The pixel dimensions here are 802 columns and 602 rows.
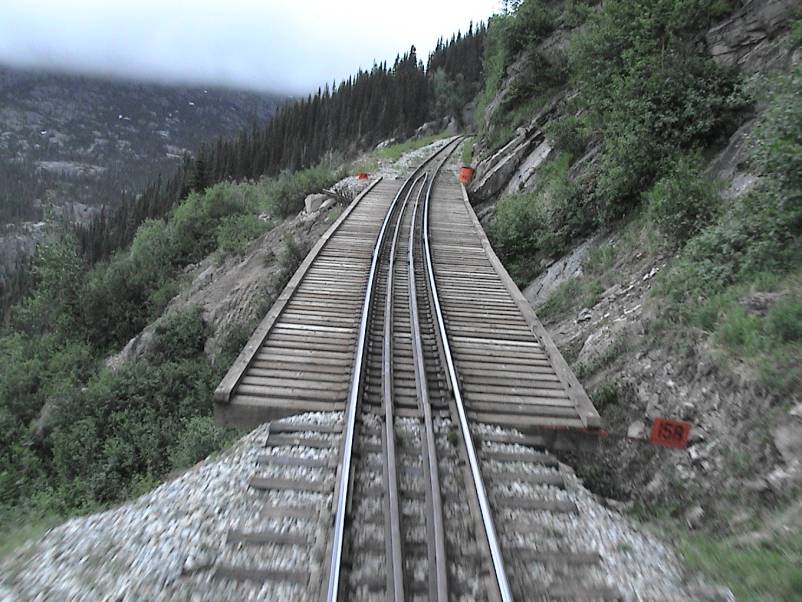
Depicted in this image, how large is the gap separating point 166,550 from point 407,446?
2308 mm

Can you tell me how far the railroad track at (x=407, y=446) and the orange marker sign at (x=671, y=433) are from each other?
65 centimetres

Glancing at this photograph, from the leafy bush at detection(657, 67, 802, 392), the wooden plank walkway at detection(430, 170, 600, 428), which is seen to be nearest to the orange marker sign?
the wooden plank walkway at detection(430, 170, 600, 428)

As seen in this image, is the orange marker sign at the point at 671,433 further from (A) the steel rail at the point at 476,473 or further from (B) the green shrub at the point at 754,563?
(A) the steel rail at the point at 476,473

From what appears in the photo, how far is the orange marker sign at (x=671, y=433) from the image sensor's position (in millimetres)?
5148

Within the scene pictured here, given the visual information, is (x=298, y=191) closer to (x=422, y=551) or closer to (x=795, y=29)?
(x=795, y=29)

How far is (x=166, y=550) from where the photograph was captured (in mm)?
3734

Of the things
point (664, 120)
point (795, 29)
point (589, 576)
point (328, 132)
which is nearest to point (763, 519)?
point (589, 576)

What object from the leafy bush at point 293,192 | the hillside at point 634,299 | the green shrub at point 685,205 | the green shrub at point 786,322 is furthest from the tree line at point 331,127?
the green shrub at point 786,322

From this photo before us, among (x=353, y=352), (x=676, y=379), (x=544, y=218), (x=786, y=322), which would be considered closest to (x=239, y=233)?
(x=544, y=218)

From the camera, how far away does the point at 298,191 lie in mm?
24734

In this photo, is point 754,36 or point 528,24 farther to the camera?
point 528,24

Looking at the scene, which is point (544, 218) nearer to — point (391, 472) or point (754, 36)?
point (754, 36)

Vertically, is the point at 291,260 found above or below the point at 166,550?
below

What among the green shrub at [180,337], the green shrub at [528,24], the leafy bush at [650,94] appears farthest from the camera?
the green shrub at [528,24]
